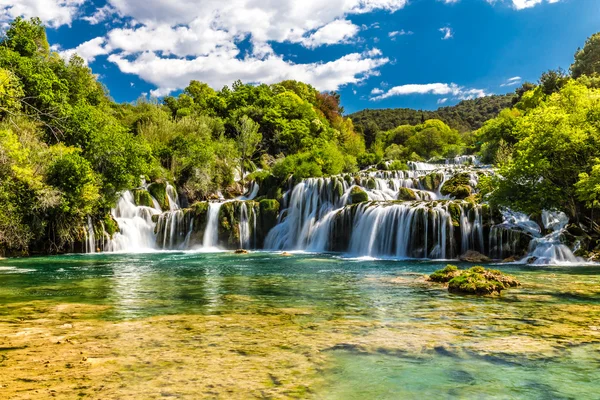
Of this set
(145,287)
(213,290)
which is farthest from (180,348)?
(145,287)

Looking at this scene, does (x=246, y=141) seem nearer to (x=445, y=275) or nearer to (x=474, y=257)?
(x=474, y=257)

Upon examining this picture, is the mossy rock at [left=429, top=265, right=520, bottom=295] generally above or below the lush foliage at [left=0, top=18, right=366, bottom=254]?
below

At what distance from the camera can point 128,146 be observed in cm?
3228

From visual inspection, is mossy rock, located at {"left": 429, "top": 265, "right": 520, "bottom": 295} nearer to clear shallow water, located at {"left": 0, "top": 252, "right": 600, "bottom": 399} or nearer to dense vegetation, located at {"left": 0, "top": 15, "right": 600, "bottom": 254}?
clear shallow water, located at {"left": 0, "top": 252, "right": 600, "bottom": 399}

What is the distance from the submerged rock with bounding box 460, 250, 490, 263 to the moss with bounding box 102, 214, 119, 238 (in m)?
25.7

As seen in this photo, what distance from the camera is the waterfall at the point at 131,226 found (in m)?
32.8

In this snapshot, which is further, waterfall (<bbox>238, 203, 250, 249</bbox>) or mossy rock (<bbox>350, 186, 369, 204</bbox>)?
waterfall (<bbox>238, 203, 250, 249</bbox>)

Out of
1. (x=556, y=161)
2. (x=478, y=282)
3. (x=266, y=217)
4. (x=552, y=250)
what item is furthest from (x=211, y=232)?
(x=478, y=282)

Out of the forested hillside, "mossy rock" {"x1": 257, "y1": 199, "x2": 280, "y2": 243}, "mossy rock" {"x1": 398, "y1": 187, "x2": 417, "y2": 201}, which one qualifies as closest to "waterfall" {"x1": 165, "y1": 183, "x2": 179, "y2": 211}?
"mossy rock" {"x1": 257, "y1": 199, "x2": 280, "y2": 243}

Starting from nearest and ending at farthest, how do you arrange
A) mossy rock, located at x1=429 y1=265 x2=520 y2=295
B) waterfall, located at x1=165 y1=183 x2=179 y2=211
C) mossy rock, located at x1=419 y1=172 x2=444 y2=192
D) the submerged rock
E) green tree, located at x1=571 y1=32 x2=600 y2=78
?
mossy rock, located at x1=429 y1=265 x2=520 y2=295 < the submerged rock < mossy rock, located at x1=419 y1=172 x2=444 y2=192 < waterfall, located at x1=165 y1=183 x2=179 y2=211 < green tree, located at x1=571 y1=32 x2=600 y2=78

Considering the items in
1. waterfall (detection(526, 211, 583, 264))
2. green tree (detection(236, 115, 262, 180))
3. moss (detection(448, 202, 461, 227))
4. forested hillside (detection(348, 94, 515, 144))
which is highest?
forested hillside (detection(348, 94, 515, 144))

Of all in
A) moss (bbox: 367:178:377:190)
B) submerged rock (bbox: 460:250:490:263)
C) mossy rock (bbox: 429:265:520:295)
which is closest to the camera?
mossy rock (bbox: 429:265:520:295)

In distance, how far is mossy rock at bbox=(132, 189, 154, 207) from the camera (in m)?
36.1

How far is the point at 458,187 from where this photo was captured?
1275 inches
